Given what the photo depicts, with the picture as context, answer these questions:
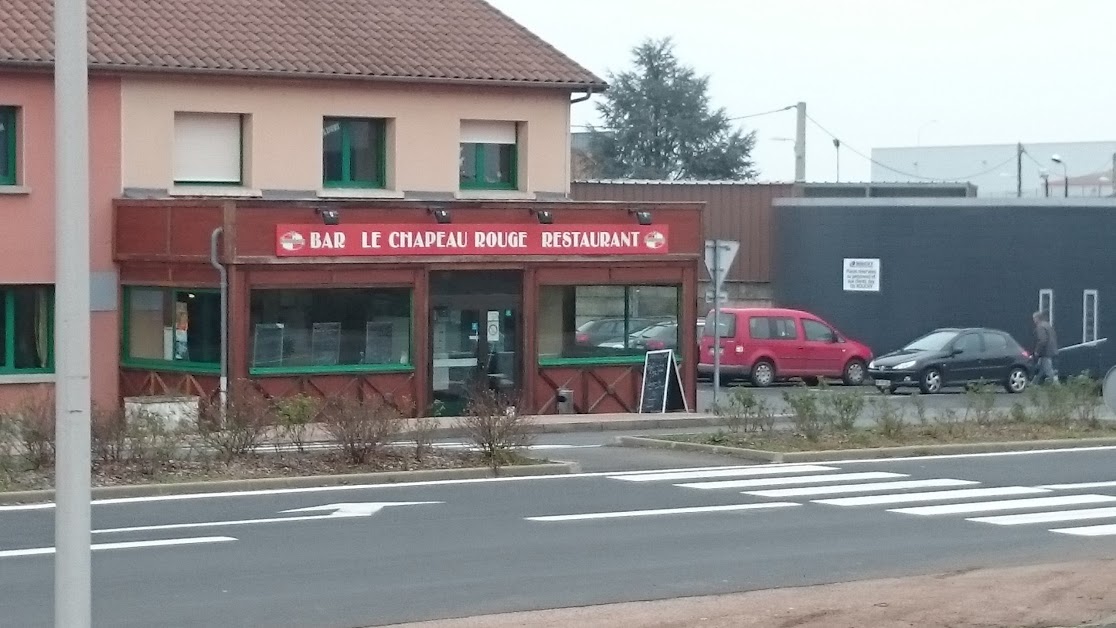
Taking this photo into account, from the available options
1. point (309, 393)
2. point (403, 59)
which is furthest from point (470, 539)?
point (403, 59)

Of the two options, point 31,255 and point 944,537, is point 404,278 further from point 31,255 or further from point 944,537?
point 944,537

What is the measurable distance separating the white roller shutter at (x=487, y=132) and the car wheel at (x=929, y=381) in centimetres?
1065

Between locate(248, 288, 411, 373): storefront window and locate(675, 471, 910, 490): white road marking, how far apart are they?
935cm

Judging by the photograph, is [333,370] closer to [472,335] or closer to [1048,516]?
[472,335]

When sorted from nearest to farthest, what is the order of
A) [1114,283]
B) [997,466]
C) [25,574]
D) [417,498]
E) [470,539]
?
[25,574], [470,539], [417,498], [997,466], [1114,283]

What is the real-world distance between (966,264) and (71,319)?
3574cm

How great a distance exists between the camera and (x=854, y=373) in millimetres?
37438

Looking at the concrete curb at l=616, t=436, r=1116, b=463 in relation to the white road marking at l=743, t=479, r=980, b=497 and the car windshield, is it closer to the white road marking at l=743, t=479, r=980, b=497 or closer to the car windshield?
the white road marking at l=743, t=479, r=980, b=497

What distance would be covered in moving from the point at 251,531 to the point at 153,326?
13.1 m

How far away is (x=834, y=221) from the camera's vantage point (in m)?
41.8

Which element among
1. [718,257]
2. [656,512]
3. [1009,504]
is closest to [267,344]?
[718,257]

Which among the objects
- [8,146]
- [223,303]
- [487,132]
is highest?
[487,132]

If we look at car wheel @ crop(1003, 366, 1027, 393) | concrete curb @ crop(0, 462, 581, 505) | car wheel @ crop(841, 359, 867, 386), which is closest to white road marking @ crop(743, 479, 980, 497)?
concrete curb @ crop(0, 462, 581, 505)

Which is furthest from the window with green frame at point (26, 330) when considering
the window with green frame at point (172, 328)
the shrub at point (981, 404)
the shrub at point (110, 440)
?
the shrub at point (981, 404)
